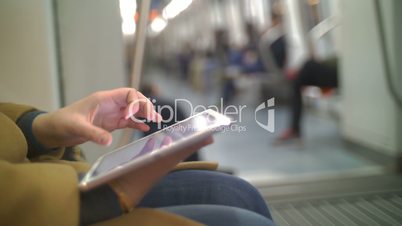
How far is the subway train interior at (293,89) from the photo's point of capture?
1314 mm

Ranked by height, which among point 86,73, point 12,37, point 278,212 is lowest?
point 278,212

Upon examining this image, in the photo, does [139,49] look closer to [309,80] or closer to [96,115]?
[96,115]

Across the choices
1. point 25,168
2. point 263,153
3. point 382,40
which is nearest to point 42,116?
point 25,168

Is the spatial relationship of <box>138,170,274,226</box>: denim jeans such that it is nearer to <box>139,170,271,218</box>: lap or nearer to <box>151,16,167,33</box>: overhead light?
<box>139,170,271,218</box>: lap

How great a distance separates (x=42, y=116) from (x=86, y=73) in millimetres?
838

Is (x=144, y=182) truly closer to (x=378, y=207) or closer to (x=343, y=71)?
(x=378, y=207)

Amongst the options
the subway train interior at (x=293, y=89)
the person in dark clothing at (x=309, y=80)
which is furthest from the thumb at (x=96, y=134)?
the person in dark clothing at (x=309, y=80)

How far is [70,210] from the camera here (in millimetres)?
496

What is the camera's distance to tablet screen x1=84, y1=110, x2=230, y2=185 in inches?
→ 21.1

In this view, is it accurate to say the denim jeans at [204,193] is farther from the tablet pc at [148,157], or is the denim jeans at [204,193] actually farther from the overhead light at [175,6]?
the overhead light at [175,6]

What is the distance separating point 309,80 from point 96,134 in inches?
96.1

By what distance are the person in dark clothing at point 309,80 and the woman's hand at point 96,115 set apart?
2200 mm

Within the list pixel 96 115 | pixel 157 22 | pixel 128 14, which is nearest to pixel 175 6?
pixel 157 22

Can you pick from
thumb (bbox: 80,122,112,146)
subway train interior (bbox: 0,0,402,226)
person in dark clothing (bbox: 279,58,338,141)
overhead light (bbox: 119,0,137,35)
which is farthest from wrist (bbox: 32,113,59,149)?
person in dark clothing (bbox: 279,58,338,141)
